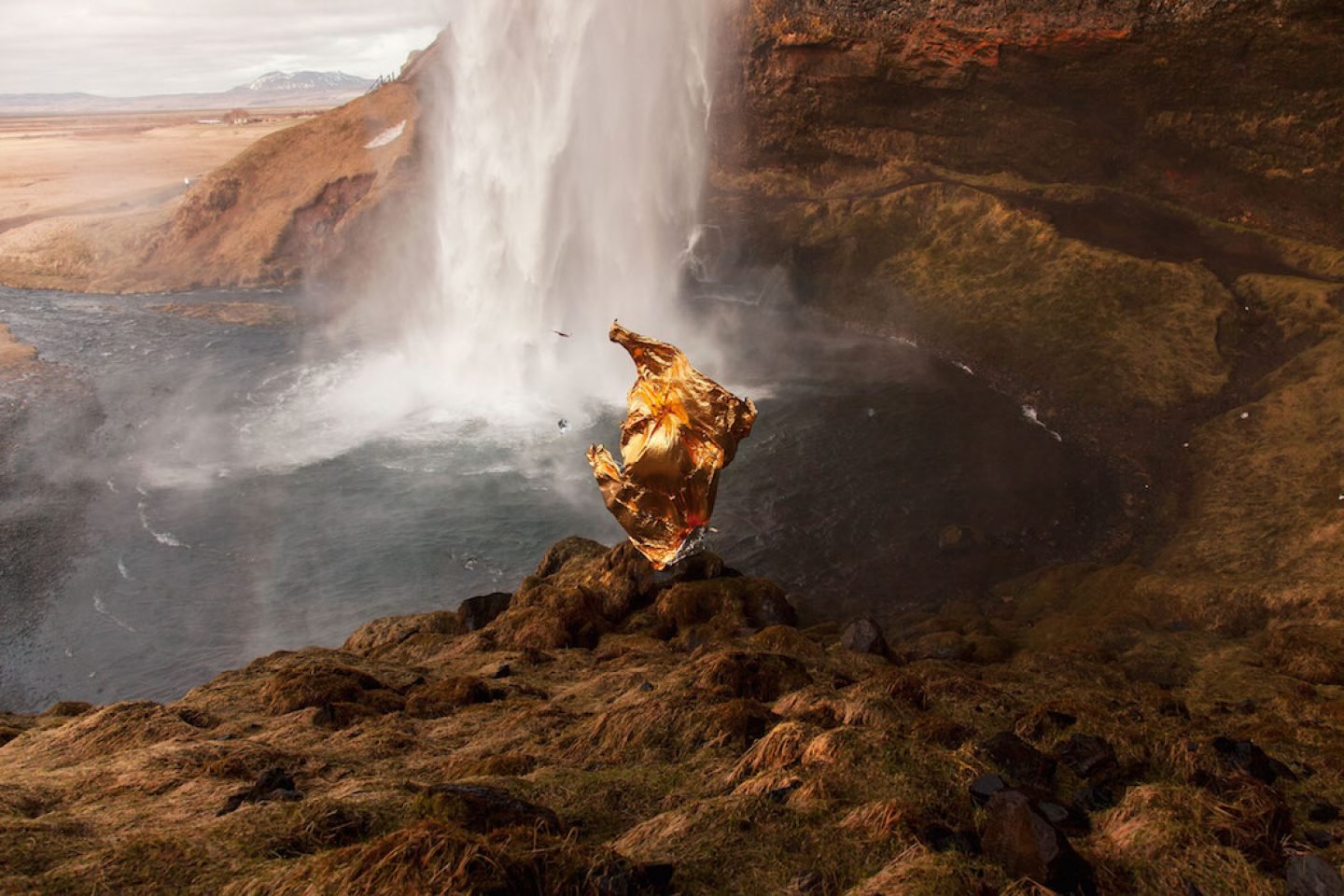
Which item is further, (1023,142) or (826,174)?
(826,174)

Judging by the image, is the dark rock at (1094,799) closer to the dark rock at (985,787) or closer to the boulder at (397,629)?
the dark rock at (985,787)

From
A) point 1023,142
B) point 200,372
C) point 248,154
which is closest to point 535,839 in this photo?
point 200,372

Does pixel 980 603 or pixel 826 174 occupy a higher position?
pixel 826 174

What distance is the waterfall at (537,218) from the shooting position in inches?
1420

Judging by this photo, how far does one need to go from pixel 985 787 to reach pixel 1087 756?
5.83 feet

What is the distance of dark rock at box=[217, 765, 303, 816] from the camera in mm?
7723

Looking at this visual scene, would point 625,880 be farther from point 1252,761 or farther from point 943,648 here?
point 943,648

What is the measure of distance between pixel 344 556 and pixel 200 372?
19.8 m

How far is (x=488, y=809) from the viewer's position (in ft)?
22.4

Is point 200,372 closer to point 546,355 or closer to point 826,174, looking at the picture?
point 546,355

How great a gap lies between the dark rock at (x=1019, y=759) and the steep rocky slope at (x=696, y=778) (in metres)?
0.03

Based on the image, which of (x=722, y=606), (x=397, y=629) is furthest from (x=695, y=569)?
(x=397, y=629)

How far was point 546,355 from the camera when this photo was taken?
36.5m

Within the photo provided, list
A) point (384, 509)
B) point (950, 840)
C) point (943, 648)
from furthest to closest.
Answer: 1. point (384, 509)
2. point (943, 648)
3. point (950, 840)
